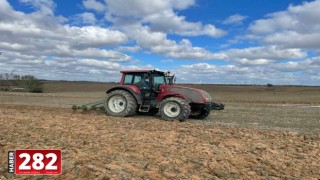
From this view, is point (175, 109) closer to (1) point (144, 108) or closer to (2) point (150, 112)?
(1) point (144, 108)

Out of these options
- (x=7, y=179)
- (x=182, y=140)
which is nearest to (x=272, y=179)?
(x=182, y=140)

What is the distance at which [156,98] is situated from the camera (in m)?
15.1

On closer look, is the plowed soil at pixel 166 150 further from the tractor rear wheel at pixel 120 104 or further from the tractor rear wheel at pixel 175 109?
the tractor rear wheel at pixel 120 104

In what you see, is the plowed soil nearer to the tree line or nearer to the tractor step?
the tractor step

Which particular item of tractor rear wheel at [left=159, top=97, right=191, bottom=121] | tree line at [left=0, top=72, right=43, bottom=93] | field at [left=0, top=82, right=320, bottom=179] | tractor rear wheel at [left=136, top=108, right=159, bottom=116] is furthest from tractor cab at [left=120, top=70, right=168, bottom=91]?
tree line at [left=0, top=72, right=43, bottom=93]

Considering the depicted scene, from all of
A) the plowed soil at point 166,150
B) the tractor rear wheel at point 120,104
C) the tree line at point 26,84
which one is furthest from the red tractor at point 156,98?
the tree line at point 26,84

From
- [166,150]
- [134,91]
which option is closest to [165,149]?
[166,150]

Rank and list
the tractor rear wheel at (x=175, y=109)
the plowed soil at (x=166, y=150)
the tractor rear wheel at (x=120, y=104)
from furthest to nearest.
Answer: the tractor rear wheel at (x=120, y=104), the tractor rear wheel at (x=175, y=109), the plowed soil at (x=166, y=150)

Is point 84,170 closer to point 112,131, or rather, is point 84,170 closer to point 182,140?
point 182,140

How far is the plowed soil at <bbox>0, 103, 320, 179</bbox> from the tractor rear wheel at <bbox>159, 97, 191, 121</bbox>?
1983mm

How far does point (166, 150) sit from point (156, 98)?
6836 millimetres

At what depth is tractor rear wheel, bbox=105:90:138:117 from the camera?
15.1 meters

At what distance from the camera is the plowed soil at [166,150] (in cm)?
686

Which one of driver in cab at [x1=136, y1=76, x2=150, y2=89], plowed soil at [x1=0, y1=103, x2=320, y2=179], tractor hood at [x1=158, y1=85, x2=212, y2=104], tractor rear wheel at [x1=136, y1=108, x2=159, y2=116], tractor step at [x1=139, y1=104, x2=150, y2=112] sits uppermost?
driver in cab at [x1=136, y1=76, x2=150, y2=89]
